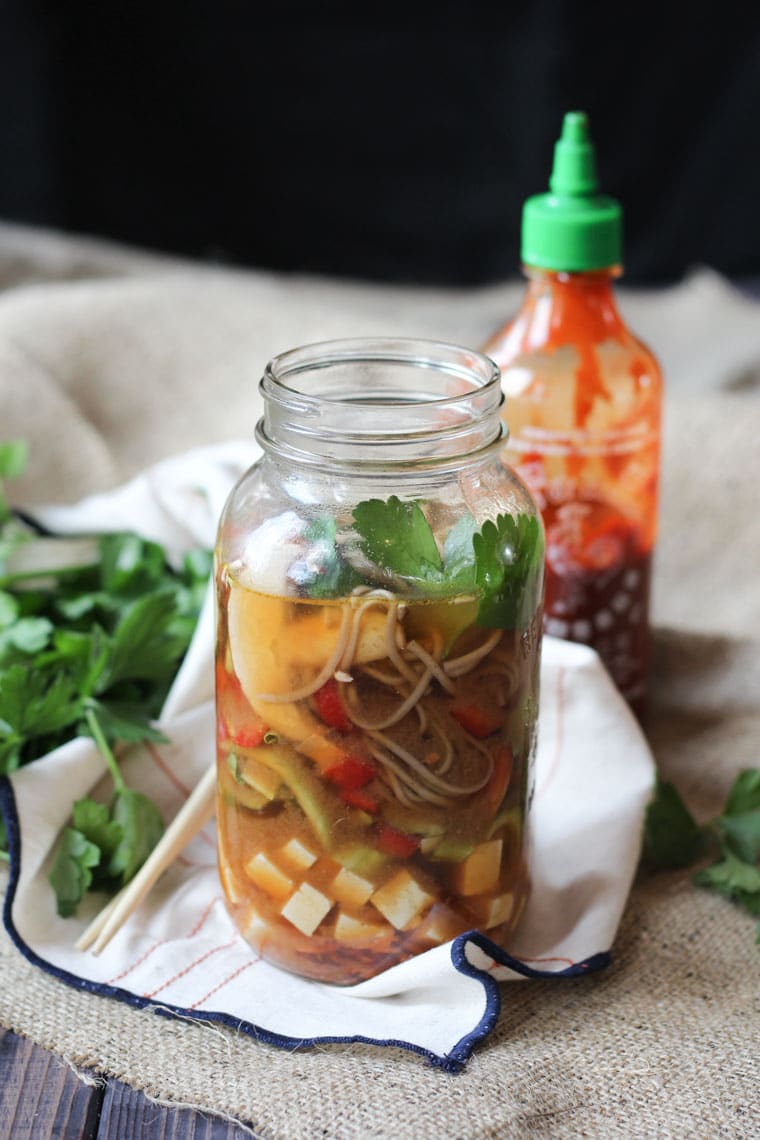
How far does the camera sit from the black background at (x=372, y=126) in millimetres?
2285

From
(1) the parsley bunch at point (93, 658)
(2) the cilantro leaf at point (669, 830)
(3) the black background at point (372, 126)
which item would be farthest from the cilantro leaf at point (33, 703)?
(3) the black background at point (372, 126)

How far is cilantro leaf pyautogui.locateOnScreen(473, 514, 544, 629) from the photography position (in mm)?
834

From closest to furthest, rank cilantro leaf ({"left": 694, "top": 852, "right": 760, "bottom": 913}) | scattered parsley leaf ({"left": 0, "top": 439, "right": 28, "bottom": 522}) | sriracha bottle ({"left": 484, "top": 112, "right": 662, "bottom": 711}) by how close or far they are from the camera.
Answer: cilantro leaf ({"left": 694, "top": 852, "right": 760, "bottom": 913})
sriracha bottle ({"left": 484, "top": 112, "right": 662, "bottom": 711})
scattered parsley leaf ({"left": 0, "top": 439, "right": 28, "bottom": 522})

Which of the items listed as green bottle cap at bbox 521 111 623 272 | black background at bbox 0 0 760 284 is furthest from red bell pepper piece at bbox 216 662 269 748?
black background at bbox 0 0 760 284

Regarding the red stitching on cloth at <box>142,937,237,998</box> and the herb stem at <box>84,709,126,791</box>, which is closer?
the red stitching on cloth at <box>142,937,237,998</box>

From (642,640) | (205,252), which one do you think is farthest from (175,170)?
(642,640)

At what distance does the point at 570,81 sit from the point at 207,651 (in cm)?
156

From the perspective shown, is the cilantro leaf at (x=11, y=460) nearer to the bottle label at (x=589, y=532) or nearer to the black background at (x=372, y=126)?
the bottle label at (x=589, y=532)

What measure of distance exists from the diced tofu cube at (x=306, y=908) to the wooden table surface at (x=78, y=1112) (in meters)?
0.13

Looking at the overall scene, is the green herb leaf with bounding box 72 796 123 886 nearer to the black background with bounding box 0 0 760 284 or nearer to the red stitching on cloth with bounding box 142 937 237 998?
the red stitching on cloth with bounding box 142 937 237 998

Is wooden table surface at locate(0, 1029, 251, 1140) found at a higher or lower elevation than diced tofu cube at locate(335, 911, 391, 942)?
lower

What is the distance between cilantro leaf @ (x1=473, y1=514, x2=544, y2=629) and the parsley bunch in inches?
12.7

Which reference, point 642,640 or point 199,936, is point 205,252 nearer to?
point 642,640

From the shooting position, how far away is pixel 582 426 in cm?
117
